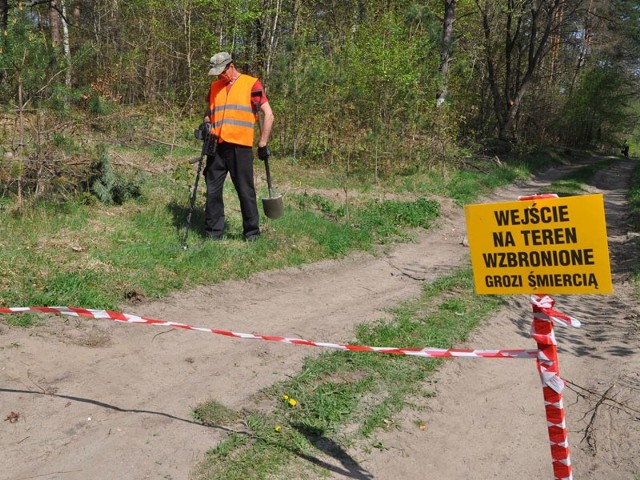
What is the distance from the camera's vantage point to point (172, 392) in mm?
4230

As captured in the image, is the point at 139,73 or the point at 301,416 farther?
the point at 139,73

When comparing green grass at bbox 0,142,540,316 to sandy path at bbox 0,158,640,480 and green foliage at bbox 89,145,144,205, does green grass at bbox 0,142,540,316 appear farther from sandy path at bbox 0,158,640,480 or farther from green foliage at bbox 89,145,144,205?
sandy path at bbox 0,158,640,480

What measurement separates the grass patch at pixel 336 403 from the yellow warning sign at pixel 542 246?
4.80 ft

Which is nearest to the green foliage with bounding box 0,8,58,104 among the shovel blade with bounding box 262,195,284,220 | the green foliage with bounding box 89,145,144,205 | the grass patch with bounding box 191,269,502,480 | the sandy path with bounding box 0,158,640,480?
the green foliage with bounding box 89,145,144,205

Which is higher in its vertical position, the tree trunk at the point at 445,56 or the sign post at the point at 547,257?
the tree trunk at the point at 445,56

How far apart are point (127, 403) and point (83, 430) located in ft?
1.28

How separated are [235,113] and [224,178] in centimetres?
82

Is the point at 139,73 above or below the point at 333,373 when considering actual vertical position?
above

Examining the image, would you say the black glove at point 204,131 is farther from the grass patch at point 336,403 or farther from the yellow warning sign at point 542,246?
the yellow warning sign at point 542,246

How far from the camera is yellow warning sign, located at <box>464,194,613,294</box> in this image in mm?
2926

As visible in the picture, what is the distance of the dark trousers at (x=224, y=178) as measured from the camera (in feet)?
23.9

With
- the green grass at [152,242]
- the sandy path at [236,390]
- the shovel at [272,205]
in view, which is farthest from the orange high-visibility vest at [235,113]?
the sandy path at [236,390]

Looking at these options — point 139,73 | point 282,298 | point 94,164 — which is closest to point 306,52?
point 139,73

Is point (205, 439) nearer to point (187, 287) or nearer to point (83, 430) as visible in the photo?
point (83, 430)
